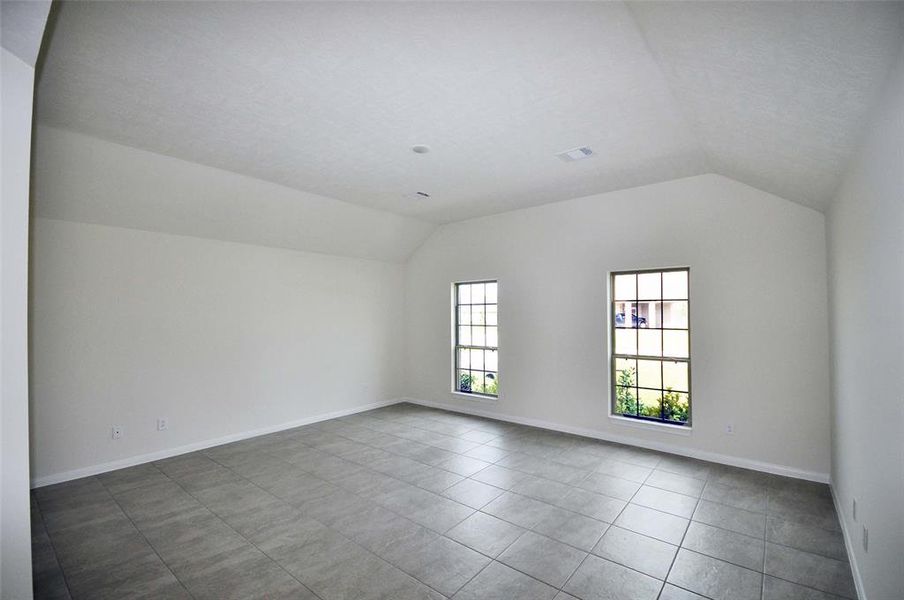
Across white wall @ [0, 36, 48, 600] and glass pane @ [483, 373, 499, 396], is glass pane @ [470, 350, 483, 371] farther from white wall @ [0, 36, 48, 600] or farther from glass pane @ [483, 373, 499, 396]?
white wall @ [0, 36, 48, 600]

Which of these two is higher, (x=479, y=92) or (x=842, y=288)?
(x=479, y=92)

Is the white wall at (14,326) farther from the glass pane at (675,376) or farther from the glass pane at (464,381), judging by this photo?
the glass pane at (464,381)

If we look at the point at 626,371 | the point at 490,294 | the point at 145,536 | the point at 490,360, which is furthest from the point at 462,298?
the point at 145,536

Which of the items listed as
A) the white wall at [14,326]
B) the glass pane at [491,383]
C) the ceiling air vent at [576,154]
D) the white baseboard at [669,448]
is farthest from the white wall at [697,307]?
the white wall at [14,326]

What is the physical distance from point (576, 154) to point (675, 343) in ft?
7.99

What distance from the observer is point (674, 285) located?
469 cm

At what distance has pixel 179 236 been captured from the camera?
15.6ft

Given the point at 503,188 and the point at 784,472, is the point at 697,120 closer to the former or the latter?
the point at 503,188

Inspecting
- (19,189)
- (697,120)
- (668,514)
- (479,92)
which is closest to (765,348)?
(668,514)

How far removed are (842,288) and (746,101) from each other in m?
1.59

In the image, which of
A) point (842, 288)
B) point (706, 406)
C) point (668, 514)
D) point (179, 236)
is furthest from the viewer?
point (179, 236)

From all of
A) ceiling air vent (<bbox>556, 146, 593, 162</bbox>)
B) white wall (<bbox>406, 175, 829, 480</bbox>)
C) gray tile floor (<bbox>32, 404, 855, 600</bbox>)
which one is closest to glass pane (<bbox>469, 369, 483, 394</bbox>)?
white wall (<bbox>406, 175, 829, 480</bbox>)

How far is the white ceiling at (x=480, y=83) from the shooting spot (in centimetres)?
181

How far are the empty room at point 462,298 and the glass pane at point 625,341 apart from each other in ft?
0.24
